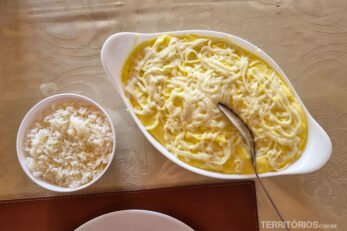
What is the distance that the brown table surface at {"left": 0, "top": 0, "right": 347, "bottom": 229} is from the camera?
1.19 meters

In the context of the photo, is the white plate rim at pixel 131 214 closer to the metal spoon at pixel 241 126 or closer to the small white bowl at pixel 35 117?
the small white bowl at pixel 35 117

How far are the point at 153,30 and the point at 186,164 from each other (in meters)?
0.55

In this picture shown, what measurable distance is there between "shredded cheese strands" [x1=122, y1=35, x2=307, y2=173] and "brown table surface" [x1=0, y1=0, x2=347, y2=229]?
151 millimetres

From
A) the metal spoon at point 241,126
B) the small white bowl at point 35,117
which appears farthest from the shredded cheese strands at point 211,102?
the small white bowl at point 35,117

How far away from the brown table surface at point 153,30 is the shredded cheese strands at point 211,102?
151mm

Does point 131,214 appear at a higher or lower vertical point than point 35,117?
lower

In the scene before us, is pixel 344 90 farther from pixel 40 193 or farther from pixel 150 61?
pixel 40 193

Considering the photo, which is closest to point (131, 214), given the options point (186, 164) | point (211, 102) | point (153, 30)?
point (186, 164)

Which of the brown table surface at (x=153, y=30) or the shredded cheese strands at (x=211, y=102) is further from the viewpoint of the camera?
the brown table surface at (x=153, y=30)

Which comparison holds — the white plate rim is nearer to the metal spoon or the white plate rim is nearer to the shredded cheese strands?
the shredded cheese strands

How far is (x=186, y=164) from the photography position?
1.08 metres

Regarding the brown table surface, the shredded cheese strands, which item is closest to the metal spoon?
the shredded cheese strands

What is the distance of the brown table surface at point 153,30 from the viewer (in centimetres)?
119

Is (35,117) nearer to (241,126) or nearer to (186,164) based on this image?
(186,164)
